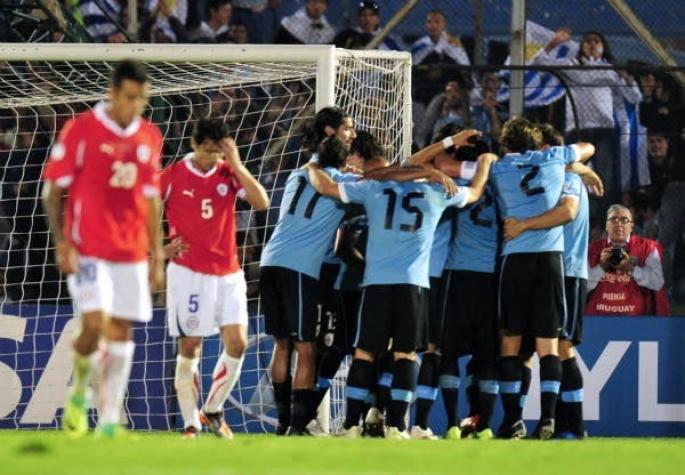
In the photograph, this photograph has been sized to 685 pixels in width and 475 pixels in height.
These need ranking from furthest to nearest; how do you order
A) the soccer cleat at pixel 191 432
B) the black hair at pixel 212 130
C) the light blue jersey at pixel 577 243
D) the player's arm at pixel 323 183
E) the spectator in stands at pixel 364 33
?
the spectator in stands at pixel 364 33 < the light blue jersey at pixel 577 243 < the player's arm at pixel 323 183 < the black hair at pixel 212 130 < the soccer cleat at pixel 191 432

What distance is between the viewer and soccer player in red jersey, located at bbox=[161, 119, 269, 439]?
34.2 feet

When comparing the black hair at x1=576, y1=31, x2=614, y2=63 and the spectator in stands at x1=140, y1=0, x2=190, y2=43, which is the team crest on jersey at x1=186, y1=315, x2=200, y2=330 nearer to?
the spectator in stands at x1=140, y1=0, x2=190, y2=43

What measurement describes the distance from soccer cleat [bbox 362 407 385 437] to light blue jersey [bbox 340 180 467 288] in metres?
0.98

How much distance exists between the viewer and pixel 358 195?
1101 centimetres

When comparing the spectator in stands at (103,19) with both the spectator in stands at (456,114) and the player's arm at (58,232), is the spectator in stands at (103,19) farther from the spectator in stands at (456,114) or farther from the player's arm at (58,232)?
the player's arm at (58,232)

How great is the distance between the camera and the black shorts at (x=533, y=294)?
11.3 meters

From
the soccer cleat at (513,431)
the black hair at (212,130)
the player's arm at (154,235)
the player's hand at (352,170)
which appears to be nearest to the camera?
the player's arm at (154,235)

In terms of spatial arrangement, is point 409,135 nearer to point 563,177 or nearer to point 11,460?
point 563,177

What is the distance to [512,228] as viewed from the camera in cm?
1137

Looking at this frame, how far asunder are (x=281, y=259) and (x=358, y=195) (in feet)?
→ 2.61

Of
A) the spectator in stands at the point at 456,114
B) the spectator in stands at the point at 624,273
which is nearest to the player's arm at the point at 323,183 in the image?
the spectator in stands at the point at 624,273

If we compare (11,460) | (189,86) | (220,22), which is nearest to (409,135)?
(189,86)

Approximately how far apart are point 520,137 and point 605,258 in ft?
9.45

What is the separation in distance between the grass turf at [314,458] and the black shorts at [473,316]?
90.5 inches
